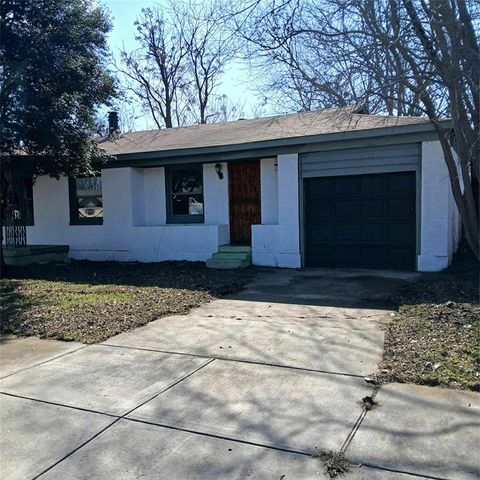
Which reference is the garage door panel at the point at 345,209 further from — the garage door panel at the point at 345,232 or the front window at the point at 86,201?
the front window at the point at 86,201

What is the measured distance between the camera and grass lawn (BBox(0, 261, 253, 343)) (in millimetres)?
5977

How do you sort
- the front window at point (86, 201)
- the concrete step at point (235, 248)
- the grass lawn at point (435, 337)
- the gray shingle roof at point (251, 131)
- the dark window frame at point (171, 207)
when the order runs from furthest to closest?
the front window at point (86, 201)
the dark window frame at point (171, 207)
the concrete step at point (235, 248)
the gray shingle roof at point (251, 131)
the grass lawn at point (435, 337)

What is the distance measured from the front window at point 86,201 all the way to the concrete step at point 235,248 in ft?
13.1

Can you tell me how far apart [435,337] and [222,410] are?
2696 mm

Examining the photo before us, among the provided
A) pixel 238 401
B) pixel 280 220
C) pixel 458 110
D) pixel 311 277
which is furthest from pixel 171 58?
pixel 238 401

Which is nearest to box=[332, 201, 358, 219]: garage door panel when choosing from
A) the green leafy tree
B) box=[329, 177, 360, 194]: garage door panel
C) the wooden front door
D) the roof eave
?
box=[329, 177, 360, 194]: garage door panel

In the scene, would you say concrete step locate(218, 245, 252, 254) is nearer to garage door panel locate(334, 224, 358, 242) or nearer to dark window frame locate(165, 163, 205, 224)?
dark window frame locate(165, 163, 205, 224)

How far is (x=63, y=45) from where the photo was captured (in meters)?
9.66

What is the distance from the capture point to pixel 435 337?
16.4ft

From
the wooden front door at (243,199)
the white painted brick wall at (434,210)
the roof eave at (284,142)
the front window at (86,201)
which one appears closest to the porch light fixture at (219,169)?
the wooden front door at (243,199)

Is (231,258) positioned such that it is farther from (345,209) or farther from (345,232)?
(345,209)

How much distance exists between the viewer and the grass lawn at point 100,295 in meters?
5.98

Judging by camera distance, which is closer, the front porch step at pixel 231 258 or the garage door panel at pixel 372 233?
the garage door panel at pixel 372 233

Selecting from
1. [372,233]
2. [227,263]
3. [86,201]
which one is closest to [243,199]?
[227,263]
